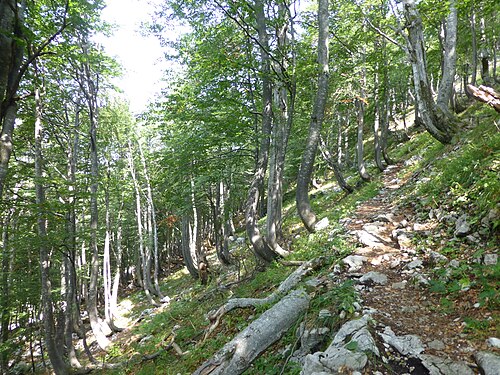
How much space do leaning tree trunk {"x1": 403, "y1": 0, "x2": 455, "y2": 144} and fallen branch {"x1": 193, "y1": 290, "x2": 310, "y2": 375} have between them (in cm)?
694

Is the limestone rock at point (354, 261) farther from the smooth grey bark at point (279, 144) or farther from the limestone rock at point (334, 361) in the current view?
the smooth grey bark at point (279, 144)

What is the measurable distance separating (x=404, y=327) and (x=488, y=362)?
0.82 meters

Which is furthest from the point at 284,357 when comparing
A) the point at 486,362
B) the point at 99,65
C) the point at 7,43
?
the point at 99,65

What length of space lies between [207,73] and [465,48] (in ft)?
59.6

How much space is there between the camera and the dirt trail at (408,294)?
276 centimetres

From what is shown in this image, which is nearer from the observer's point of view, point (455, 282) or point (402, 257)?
point (455, 282)

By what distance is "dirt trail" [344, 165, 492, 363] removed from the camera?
276cm

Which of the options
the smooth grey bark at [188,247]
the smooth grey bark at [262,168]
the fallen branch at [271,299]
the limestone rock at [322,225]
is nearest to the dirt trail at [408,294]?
the fallen branch at [271,299]

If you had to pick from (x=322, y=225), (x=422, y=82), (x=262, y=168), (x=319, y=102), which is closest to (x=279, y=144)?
(x=262, y=168)

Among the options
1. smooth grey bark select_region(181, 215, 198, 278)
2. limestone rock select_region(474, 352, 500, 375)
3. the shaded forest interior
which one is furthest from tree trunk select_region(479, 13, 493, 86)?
smooth grey bark select_region(181, 215, 198, 278)

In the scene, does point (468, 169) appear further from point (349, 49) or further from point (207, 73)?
point (349, 49)

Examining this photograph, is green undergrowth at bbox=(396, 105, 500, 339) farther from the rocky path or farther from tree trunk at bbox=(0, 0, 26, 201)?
tree trunk at bbox=(0, 0, 26, 201)

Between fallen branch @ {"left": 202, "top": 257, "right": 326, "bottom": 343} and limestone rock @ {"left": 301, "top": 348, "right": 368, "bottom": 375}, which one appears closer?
limestone rock @ {"left": 301, "top": 348, "right": 368, "bottom": 375}

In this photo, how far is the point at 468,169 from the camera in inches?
204
